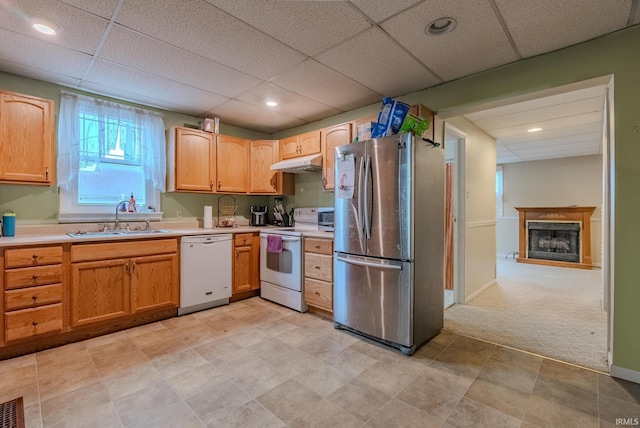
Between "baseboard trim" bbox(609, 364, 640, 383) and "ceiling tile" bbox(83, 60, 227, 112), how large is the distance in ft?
13.6

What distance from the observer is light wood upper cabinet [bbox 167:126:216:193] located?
12.0 feet

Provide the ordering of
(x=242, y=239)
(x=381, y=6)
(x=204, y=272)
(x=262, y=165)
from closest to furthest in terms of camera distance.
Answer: (x=381, y=6)
(x=204, y=272)
(x=242, y=239)
(x=262, y=165)

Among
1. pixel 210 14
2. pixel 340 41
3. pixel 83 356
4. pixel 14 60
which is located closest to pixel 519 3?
pixel 340 41

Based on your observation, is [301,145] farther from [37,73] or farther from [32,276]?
[32,276]

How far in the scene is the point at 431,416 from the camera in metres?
1.71

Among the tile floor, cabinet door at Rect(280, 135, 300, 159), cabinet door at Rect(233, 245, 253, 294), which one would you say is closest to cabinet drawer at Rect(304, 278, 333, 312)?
the tile floor

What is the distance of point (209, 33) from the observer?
83.9 inches

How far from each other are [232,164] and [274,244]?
52.7 inches

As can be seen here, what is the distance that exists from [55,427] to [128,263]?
4.97 feet

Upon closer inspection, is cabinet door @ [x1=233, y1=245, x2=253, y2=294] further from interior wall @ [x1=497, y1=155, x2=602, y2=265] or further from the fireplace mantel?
interior wall @ [x1=497, y1=155, x2=602, y2=265]

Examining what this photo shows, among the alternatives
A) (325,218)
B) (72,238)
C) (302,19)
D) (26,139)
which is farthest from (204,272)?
(302,19)

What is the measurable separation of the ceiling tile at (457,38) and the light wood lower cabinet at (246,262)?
108 inches

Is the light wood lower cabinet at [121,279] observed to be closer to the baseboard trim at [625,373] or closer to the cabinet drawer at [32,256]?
the cabinet drawer at [32,256]

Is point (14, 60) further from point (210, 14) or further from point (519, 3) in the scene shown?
point (519, 3)
